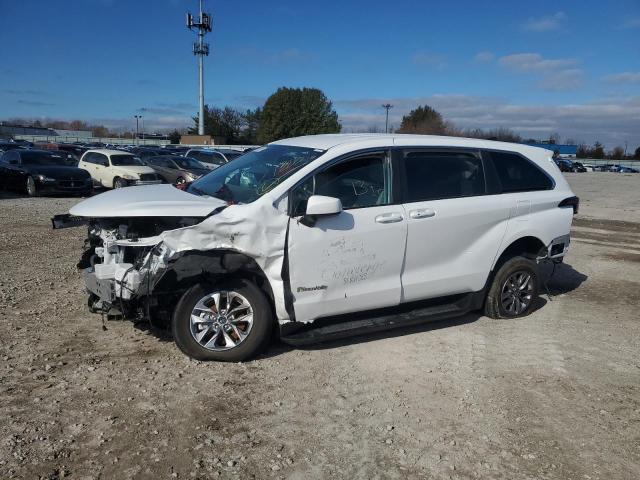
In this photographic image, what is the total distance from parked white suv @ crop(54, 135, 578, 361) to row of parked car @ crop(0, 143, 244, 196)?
459 inches

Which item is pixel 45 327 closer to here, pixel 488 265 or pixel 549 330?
pixel 488 265

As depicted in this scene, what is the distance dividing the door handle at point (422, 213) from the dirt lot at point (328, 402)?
1226mm

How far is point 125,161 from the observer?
2039 cm

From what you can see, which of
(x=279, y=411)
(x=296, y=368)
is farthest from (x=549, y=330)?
(x=279, y=411)

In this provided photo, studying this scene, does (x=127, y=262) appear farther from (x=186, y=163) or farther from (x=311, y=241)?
(x=186, y=163)

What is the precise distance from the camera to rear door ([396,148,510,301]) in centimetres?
503

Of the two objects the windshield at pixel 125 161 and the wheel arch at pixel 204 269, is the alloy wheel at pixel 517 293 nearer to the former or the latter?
the wheel arch at pixel 204 269

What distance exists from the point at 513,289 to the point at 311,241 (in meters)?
2.66

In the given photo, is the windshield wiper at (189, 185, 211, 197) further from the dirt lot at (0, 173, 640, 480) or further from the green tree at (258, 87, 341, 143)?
the green tree at (258, 87, 341, 143)

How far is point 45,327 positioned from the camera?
5137 mm

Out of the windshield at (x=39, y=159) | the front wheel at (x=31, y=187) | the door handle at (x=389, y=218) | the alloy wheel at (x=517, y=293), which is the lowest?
the alloy wheel at (x=517, y=293)

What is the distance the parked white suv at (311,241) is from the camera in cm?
435

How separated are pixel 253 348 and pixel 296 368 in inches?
15.6

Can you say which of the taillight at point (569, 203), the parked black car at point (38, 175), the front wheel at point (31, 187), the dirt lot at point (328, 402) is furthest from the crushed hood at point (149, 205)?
the front wheel at point (31, 187)
